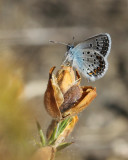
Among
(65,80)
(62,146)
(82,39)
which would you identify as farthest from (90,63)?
(82,39)

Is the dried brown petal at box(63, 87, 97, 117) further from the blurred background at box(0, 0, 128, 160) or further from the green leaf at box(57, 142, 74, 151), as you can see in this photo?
the blurred background at box(0, 0, 128, 160)

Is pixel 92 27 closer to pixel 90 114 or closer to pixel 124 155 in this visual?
pixel 90 114

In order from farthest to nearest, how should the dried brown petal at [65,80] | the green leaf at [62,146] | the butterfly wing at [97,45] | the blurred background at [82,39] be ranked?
the blurred background at [82,39]
the butterfly wing at [97,45]
the dried brown petal at [65,80]
the green leaf at [62,146]

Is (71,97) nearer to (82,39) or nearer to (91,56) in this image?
(91,56)

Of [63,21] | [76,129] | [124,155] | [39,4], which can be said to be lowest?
[124,155]

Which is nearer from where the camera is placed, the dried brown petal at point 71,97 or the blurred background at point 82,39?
the dried brown petal at point 71,97

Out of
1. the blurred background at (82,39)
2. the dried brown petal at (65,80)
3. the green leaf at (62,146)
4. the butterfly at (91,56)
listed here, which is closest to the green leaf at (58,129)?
the green leaf at (62,146)

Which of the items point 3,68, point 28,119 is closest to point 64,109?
point 3,68

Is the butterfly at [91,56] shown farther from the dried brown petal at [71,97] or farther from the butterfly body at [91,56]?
the dried brown petal at [71,97]
